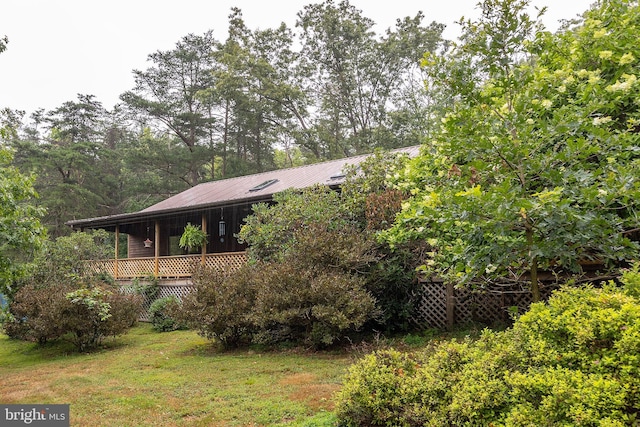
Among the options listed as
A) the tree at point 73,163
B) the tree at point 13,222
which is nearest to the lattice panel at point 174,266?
the tree at point 13,222

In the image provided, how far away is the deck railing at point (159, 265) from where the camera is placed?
46.2 ft

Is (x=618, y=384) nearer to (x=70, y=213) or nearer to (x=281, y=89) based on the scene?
(x=281, y=89)

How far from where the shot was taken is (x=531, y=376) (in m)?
2.97

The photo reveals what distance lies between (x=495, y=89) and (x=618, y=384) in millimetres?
2976

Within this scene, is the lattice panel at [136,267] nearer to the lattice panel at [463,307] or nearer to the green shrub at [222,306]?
the green shrub at [222,306]

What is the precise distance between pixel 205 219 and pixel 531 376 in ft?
46.0

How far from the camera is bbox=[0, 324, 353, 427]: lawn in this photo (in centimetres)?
480

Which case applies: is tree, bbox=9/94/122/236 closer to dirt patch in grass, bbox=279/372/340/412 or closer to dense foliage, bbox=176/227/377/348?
dense foliage, bbox=176/227/377/348

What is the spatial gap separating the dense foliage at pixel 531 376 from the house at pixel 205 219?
889cm

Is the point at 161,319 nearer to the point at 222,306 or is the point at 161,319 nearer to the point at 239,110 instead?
the point at 222,306

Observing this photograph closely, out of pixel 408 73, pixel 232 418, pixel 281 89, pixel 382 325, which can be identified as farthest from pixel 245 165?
pixel 232 418

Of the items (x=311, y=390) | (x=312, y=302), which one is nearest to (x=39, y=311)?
(x=312, y=302)

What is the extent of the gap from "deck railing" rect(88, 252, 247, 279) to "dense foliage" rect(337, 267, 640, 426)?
9.80 meters

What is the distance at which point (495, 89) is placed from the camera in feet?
14.9
